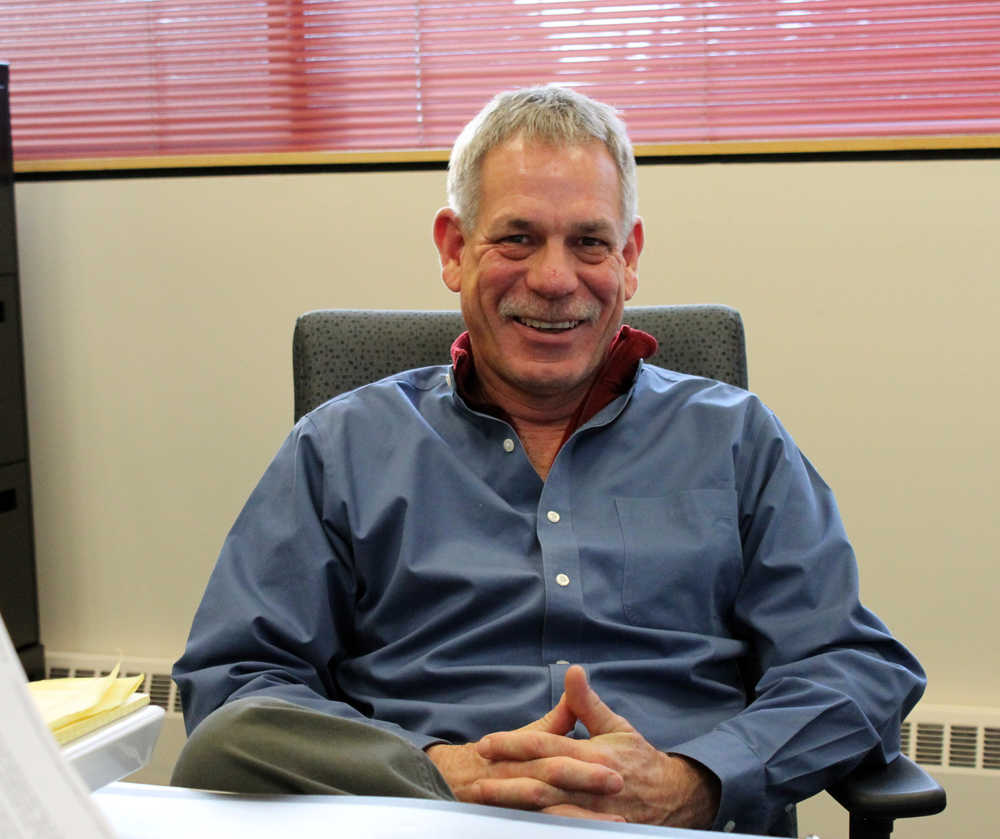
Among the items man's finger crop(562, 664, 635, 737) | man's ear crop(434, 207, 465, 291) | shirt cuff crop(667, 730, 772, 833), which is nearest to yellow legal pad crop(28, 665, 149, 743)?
man's finger crop(562, 664, 635, 737)

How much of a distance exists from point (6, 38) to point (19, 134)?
0.21m

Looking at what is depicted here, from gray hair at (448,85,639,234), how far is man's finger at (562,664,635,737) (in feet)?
2.07

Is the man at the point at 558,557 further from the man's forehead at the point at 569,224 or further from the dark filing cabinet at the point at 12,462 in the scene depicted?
the dark filing cabinet at the point at 12,462

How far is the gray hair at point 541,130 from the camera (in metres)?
1.46

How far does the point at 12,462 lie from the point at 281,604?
137 cm

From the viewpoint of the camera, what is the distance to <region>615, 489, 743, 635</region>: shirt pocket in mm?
1369

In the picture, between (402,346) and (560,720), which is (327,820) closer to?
(560,720)

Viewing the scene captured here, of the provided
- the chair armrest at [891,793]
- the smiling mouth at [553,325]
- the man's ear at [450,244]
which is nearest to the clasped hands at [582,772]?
the chair armrest at [891,793]

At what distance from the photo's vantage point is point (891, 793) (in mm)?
1087

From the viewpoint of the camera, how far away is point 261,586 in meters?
1.37

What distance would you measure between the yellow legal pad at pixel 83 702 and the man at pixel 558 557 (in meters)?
0.48

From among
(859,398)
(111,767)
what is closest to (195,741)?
(111,767)

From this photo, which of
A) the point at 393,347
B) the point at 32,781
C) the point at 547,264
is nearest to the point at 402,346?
the point at 393,347

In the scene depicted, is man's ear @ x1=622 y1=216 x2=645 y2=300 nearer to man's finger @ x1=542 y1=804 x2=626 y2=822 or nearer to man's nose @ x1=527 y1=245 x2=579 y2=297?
man's nose @ x1=527 y1=245 x2=579 y2=297
